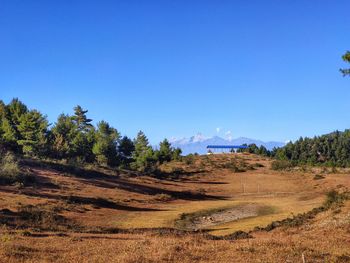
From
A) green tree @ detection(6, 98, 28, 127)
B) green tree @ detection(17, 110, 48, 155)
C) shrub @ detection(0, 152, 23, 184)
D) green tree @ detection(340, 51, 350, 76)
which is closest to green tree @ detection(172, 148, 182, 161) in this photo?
green tree @ detection(17, 110, 48, 155)

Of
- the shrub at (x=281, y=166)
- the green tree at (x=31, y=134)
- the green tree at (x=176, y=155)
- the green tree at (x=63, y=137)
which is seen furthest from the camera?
the green tree at (x=176, y=155)

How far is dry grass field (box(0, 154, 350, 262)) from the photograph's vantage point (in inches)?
703

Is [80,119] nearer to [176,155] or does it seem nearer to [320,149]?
[176,155]

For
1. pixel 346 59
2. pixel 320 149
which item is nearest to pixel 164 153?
pixel 320 149

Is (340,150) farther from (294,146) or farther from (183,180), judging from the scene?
(183,180)

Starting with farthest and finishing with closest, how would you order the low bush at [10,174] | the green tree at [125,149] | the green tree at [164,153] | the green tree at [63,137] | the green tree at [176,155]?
1. the green tree at [176,155]
2. the green tree at [164,153]
3. the green tree at [125,149]
4. the green tree at [63,137]
5. the low bush at [10,174]

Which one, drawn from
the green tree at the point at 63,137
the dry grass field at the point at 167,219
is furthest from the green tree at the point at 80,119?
the dry grass field at the point at 167,219

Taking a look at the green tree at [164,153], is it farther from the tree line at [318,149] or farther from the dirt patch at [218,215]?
the dirt patch at [218,215]

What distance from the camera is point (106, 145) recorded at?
93250 mm

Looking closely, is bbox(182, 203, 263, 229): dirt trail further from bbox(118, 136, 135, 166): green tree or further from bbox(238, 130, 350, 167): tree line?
bbox(238, 130, 350, 167): tree line

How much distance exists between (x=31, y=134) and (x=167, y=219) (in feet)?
179

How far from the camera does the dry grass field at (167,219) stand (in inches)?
703

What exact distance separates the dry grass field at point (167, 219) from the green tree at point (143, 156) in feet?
23.3

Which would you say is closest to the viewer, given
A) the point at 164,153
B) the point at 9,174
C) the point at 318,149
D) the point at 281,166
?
the point at 9,174
